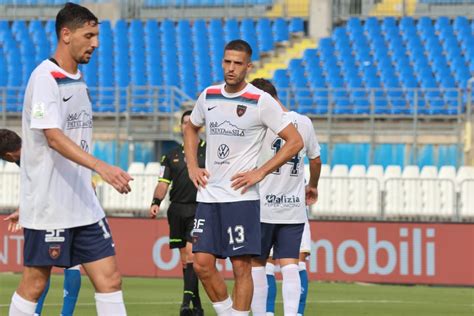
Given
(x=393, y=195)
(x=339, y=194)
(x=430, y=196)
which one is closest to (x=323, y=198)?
(x=339, y=194)

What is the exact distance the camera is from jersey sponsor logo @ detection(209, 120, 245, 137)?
9.77 metres

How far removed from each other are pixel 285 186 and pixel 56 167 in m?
4.02

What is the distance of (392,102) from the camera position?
2652 cm

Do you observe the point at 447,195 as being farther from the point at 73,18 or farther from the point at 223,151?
the point at 73,18

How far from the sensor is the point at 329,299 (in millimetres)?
16406

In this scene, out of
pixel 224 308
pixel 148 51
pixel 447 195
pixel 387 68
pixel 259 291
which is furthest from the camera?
pixel 148 51

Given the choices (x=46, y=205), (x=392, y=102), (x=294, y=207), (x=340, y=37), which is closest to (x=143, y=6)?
(x=340, y=37)

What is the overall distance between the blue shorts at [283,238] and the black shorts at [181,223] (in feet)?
9.02

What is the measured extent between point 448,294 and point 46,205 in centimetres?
1093

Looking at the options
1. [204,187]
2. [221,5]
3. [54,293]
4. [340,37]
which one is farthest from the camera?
[221,5]

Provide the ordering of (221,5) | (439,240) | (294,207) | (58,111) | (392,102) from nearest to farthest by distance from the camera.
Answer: (58,111) < (294,207) < (439,240) < (392,102) < (221,5)

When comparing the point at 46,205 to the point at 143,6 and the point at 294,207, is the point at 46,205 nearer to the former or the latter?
the point at 294,207

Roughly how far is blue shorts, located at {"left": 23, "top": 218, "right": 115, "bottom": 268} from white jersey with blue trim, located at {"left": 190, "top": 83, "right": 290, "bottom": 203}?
77.8 inches

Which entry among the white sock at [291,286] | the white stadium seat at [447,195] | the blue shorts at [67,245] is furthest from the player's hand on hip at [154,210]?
the white stadium seat at [447,195]
